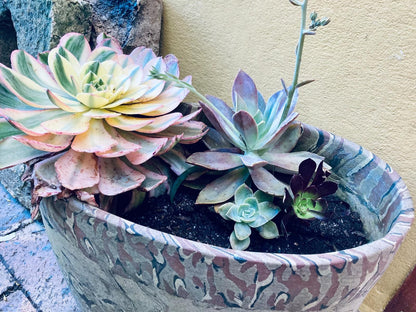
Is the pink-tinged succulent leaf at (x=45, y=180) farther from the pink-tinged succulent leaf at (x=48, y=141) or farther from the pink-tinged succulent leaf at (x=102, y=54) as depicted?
the pink-tinged succulent leaf at (x=102, y=54)

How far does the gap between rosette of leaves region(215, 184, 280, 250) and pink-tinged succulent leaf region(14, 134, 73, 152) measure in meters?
0.24

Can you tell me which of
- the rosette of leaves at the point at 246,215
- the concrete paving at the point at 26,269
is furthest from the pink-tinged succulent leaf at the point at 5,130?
the concrete paving at the point at 26,269

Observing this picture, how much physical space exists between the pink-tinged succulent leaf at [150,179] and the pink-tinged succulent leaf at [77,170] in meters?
0.06

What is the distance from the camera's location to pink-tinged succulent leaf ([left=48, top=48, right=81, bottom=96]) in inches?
20.4

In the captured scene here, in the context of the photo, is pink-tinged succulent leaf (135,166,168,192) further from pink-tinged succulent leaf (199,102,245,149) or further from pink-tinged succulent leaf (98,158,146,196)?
pink-tinged succulent leaf (199,102,245,149)

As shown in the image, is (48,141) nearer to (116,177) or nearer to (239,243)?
(116,177)

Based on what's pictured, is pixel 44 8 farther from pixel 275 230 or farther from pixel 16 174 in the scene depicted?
pixel 275 230

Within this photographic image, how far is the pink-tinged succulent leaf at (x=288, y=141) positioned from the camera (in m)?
0.60

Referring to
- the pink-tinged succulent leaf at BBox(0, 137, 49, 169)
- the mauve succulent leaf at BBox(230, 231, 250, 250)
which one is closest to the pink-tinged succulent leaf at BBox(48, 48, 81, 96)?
the pink-tinged succulent leaf at BBox(0, 137, 49, 169)

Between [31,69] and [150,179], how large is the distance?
0.26m

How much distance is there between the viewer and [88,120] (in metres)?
0.51

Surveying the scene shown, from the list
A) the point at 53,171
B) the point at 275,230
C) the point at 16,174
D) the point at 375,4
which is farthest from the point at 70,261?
the point at 375,4

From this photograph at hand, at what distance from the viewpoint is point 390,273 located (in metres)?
0.73

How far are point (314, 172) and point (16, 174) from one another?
0.78 metres
